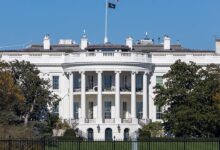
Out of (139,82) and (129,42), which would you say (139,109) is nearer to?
(139,82)

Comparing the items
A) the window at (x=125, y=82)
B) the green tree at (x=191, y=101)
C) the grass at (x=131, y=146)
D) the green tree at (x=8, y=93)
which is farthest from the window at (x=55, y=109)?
the grass at (x=131, y=146)

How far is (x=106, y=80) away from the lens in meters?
120

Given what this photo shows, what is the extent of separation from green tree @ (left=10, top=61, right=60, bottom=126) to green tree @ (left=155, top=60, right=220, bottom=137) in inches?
537

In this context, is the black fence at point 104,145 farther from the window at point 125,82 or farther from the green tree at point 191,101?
the window at point 125,82

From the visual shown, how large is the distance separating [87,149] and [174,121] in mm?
21233

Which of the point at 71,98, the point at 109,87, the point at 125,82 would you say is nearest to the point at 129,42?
the point at 125,82

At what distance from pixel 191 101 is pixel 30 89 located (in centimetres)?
1859

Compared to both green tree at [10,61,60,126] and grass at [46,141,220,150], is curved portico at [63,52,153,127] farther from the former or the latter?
grass at [46,141,220,150]

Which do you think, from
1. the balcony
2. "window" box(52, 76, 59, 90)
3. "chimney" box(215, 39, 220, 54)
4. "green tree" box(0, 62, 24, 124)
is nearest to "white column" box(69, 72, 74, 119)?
the balcony

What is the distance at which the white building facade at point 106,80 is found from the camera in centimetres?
11650

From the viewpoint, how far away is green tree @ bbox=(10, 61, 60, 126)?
346 feet

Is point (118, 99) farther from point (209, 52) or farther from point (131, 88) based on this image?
point (209, 52)

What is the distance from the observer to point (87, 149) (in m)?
74.5

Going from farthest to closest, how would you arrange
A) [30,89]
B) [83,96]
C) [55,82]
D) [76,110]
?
[55,82] < [76,110] < [83,96] < [30,89]
